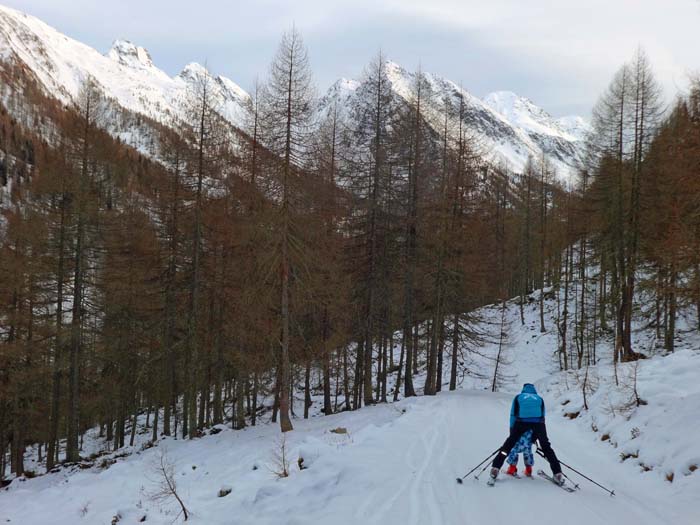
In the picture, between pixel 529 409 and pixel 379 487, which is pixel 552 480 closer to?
pixel 529 409

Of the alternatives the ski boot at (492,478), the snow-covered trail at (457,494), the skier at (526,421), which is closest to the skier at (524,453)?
the skier at (526,421)

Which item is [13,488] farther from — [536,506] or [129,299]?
[536,506]

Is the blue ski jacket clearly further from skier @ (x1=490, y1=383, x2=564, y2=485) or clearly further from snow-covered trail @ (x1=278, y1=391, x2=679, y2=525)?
snow-covered trail @ (x1=278, y1=391, x2=679, y2=525)

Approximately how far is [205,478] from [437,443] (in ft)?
22.1

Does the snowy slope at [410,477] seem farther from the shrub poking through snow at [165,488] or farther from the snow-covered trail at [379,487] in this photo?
the shrub poking through snow at [165,488]

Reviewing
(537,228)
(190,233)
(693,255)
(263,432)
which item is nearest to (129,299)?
(190,233)

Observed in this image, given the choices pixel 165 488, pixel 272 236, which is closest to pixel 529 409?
pixel 165 488

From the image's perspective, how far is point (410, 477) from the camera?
741 centimetres

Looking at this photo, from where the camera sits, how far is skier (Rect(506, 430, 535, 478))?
7402 millimetres

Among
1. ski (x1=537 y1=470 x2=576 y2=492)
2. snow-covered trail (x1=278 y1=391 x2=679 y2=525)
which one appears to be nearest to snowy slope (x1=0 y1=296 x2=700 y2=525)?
snow-covered trail (x1=278 y1=391 x2=679 y2=525)

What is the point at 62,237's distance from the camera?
18922 mm

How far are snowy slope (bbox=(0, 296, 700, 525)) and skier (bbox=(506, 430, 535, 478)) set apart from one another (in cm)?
22

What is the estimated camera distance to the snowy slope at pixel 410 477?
20.1 ft

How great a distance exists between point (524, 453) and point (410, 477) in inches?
83.8
